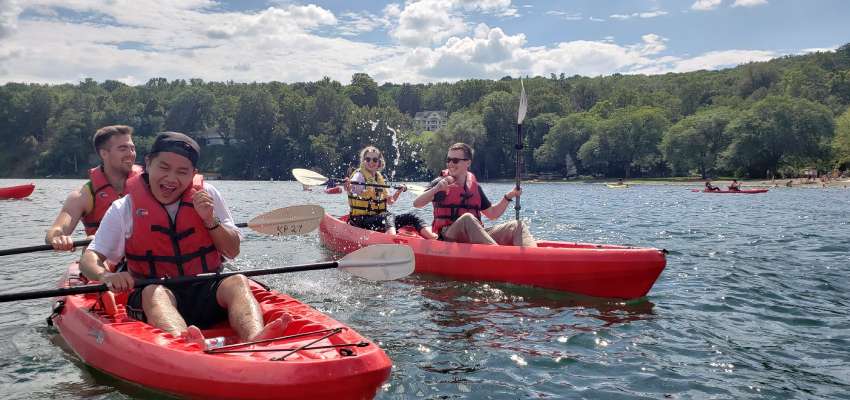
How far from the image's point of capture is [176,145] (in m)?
4.01

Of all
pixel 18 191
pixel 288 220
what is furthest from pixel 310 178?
pixel 18 191

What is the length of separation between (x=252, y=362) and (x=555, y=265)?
434cm

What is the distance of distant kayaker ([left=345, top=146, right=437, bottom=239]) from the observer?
996 cm

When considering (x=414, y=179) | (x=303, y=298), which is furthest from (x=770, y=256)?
(x=414, y=179)

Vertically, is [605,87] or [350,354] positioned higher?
[605,87]

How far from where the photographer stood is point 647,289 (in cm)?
673

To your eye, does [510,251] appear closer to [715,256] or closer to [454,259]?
[454,259]

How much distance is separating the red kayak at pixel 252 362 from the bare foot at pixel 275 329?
8 centimetres

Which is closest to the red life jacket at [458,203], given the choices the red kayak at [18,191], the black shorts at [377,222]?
the black shorts at [377,222]

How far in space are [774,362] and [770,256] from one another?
6.25 m

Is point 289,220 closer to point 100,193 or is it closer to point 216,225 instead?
point 100,193

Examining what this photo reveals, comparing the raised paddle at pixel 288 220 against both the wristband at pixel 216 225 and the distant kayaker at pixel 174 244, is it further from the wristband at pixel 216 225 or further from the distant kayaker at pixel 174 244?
the wristband at pixel 216 225

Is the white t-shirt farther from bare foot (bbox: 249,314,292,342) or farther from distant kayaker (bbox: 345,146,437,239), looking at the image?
distant kayaker (bbox: 345,146,437,239)

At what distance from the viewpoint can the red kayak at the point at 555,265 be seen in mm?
6656
